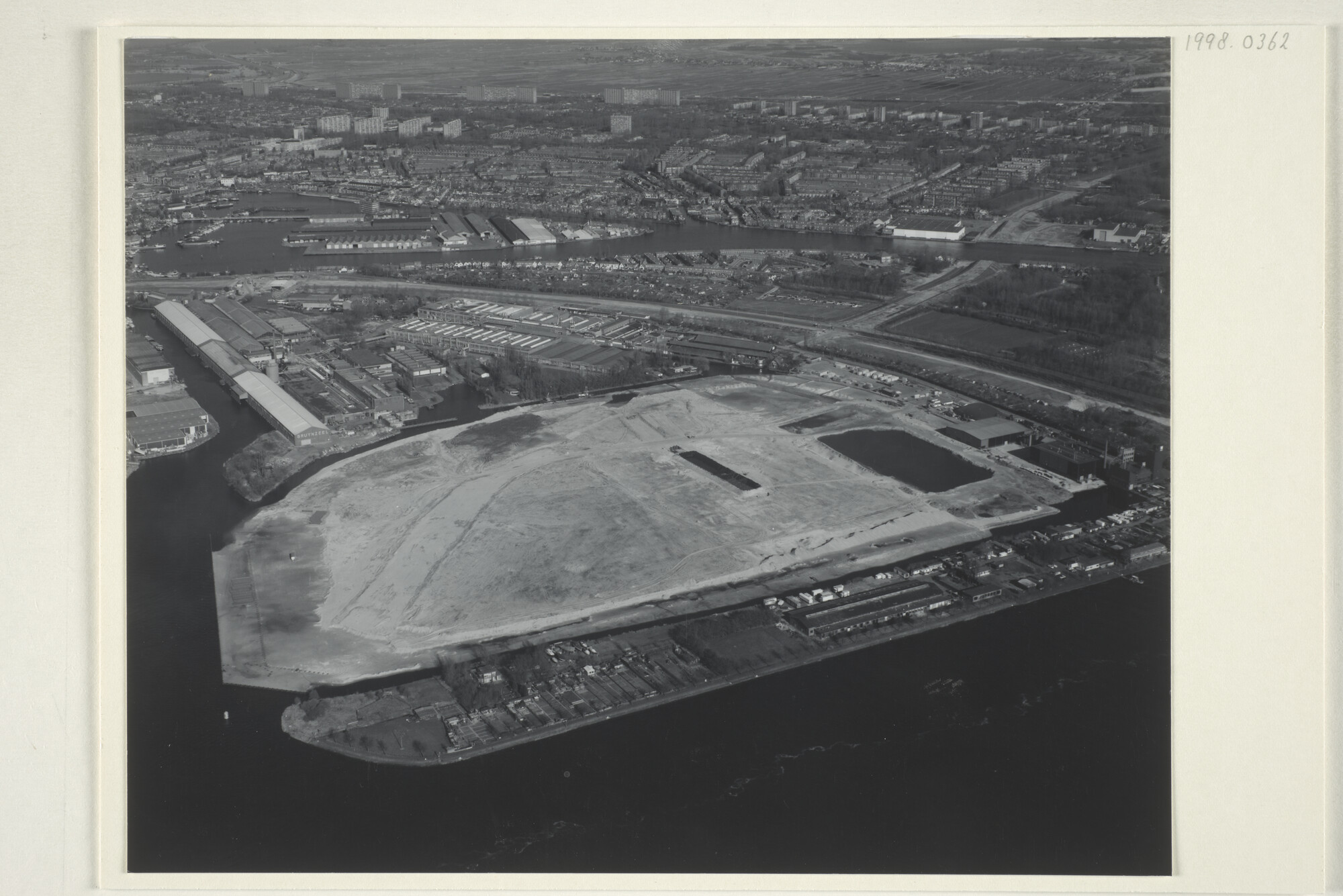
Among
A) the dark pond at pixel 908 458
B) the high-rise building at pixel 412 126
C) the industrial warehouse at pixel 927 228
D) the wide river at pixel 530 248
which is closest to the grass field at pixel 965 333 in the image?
the wide river at pixel 530 248

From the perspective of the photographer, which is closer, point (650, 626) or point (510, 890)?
point (510, 890)

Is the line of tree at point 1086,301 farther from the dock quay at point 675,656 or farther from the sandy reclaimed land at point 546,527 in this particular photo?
the sandy reclaimed land at point 546,527

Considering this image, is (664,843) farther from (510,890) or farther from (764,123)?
(764,123)

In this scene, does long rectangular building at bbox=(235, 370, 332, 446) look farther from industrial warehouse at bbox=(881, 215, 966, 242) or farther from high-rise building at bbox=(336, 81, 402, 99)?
industrial warehouse at bbox=(881, 215, 966, 242)

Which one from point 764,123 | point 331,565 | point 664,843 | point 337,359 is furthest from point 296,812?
point 764,123

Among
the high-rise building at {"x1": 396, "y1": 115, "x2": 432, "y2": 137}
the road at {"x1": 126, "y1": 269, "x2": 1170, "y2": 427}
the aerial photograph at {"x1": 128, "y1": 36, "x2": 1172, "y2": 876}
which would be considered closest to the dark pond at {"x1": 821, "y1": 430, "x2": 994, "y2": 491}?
the aerial photograph at {"x1": 128, "y1": 36, "x2": 1172, "y2": 876}

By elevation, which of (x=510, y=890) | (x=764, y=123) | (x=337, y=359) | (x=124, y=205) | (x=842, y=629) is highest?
(x=764, y=123)

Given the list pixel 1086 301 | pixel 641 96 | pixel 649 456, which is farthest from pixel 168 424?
pixel 1086 301
